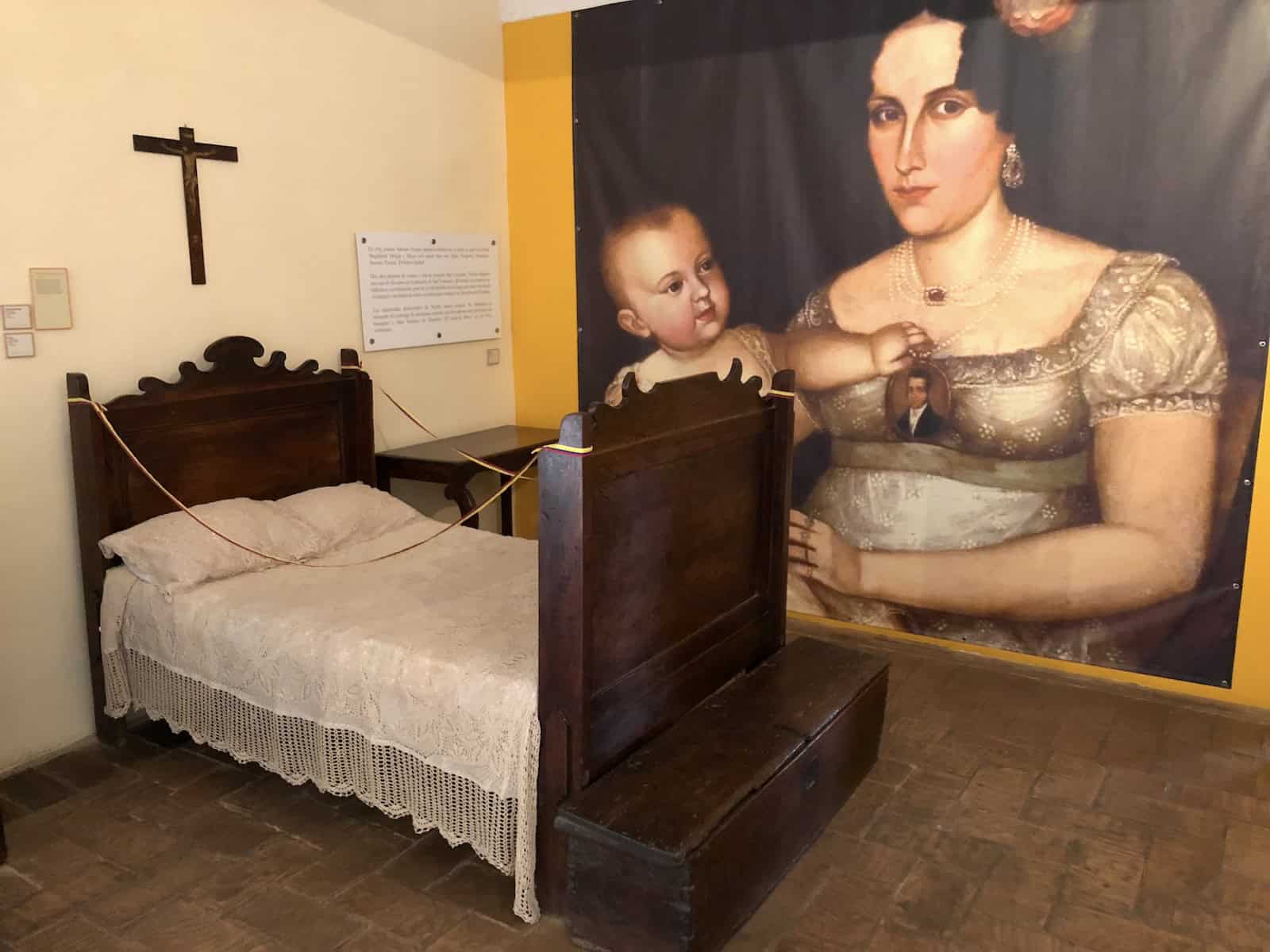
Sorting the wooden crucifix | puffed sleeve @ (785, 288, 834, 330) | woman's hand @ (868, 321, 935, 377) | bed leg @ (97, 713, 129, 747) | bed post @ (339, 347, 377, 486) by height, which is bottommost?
bed leg @ (97, 713, 129, 747)

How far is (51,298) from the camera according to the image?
279 cm

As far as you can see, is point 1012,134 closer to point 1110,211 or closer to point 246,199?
point 1110,211

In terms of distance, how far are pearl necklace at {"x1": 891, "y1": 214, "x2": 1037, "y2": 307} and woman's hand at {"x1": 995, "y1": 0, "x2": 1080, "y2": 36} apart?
574 millimetres

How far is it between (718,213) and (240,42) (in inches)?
68.4

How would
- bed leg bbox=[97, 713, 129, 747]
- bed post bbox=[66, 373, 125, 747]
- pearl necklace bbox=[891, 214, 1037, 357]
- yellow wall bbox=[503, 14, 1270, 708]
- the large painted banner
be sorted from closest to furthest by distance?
bed post bbox=[66, 373, 125, 747] → bed leg bbox=[97, 713, 129, 747] → the large painted banner → pearl necklace bbox=[891, 214, 1037, 357] → yellow wall bbox=[503, 14, 1270, 708]

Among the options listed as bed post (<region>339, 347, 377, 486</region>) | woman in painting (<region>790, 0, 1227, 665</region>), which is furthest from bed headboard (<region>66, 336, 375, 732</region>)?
woman in painting (<region>790, 0, 1227, 665</region>)

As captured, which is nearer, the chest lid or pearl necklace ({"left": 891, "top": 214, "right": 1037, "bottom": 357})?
the chest lid

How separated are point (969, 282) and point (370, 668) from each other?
2.32 meters

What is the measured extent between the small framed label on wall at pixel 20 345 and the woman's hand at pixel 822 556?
100 inches

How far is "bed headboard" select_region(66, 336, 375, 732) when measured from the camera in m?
2.87

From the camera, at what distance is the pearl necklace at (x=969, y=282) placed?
3367 millimetres

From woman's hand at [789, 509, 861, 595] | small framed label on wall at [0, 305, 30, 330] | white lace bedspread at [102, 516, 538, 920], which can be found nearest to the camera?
white lace bedspread at [102, 516, 538, 920]

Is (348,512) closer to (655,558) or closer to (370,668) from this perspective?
(370,668)

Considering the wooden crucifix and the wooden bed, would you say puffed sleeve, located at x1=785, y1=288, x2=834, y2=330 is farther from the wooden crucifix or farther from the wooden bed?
the wooden crucifix
